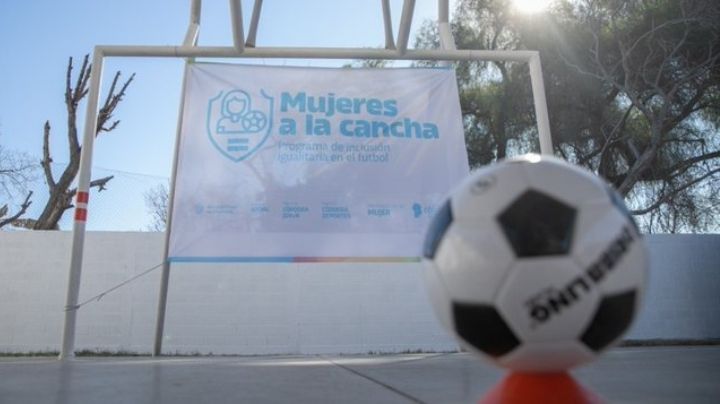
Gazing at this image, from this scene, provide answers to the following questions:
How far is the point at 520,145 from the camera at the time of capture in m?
13.4

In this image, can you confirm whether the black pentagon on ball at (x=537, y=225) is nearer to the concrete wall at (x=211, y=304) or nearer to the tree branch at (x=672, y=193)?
the concrete wall at (x=211, y=304)

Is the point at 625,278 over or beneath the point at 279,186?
beneath

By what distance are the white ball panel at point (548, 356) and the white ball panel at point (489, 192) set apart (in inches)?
13.4

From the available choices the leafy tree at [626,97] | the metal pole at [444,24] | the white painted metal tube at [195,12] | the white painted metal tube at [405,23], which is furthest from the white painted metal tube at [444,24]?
the leafy tree at [626,97]

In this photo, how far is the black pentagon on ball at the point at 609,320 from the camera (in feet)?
4.63

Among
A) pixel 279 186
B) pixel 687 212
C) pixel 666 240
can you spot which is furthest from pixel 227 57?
pixel 687 212

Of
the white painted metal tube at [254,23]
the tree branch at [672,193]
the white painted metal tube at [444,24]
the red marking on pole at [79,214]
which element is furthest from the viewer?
the tree branch at [672,193]

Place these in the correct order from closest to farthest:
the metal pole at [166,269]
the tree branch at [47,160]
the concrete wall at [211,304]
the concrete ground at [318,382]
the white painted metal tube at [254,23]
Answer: the concrete ground at [318,382] < the metal pole at [166,269] < the white painted metal tube at [254,23] < the concrete wall at [211,304] < the tree branch at [47,160]

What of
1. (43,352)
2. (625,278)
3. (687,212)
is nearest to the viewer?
(625,278)

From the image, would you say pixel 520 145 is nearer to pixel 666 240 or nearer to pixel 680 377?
pixel 666 240

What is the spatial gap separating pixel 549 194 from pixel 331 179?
3.99 m

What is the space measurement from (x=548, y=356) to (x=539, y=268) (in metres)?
0.25

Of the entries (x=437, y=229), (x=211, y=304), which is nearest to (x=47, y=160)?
(x=211, y=304)

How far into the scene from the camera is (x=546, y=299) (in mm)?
1372
